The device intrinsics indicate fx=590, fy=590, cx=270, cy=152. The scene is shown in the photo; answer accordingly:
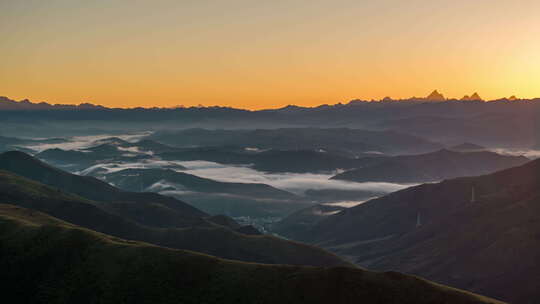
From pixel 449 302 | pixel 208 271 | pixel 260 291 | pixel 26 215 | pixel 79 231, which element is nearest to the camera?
pixel 449 302

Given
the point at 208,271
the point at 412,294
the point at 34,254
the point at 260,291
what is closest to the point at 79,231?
the point at 34,254

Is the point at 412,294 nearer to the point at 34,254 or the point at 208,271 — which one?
the point at 208,271

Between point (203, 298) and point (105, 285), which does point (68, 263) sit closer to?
point (105, 285)

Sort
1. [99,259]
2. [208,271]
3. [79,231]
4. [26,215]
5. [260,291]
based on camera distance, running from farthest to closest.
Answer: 1. [26,215]
2. [79,231]
3. [99,259]
4. [208,271]
5. [260,291]

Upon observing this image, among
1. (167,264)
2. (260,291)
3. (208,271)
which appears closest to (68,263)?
(167,264)

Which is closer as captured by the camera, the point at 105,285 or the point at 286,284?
the point at 286,284

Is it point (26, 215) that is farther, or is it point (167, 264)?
point (26, 215)
